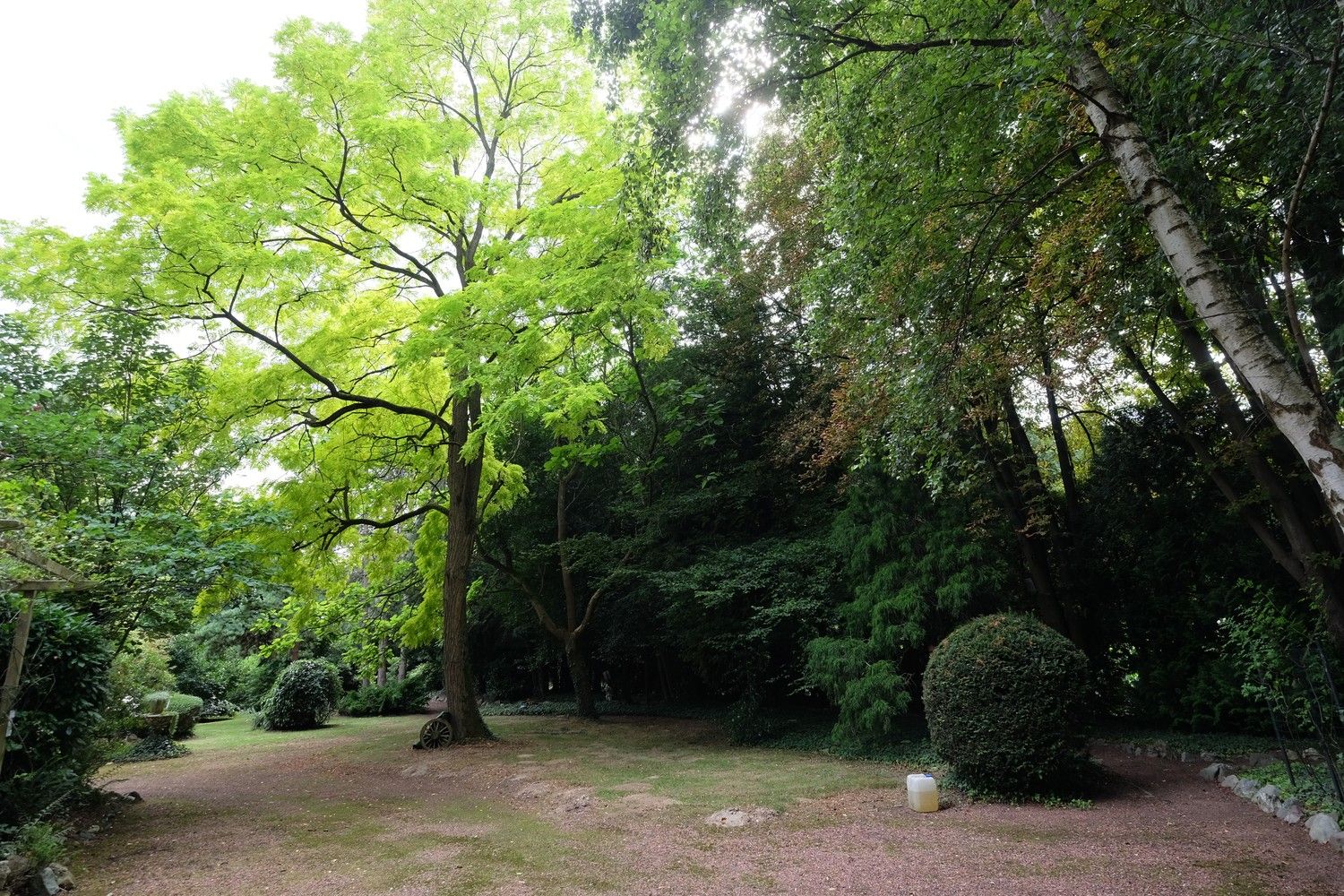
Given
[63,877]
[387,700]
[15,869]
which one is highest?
[387,700]

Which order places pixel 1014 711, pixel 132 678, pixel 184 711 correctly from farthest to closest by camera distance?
1. pixel 184 711
2. pixel 132 678
3. pixel 1014 711

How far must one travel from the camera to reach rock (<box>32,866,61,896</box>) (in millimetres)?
3752

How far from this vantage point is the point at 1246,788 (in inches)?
214

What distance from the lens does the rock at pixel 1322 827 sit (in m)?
4.09

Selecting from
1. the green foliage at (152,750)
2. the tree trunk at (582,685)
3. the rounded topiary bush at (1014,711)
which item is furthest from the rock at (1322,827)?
the green foliage at (152,750)

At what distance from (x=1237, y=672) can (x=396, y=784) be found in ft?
30.7

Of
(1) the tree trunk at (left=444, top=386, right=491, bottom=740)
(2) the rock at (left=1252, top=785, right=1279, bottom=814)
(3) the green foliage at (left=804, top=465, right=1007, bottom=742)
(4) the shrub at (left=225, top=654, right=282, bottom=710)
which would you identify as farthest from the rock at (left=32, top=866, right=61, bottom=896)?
(4) the shrub at (left=225, top=654, right=282, bottom=710)

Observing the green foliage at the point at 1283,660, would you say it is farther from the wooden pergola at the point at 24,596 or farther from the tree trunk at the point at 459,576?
the tree trunk at the point at 459,576

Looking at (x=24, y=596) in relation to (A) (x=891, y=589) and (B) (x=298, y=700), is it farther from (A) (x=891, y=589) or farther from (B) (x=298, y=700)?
(B) (x=298, y=700)

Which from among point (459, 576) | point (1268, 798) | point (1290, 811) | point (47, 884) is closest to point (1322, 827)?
point (1290, 811)

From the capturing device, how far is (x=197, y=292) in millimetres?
7434

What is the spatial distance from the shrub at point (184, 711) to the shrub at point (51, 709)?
8266mm

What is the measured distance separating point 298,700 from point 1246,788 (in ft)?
49.1

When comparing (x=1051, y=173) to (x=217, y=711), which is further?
(x=217, y=711)
